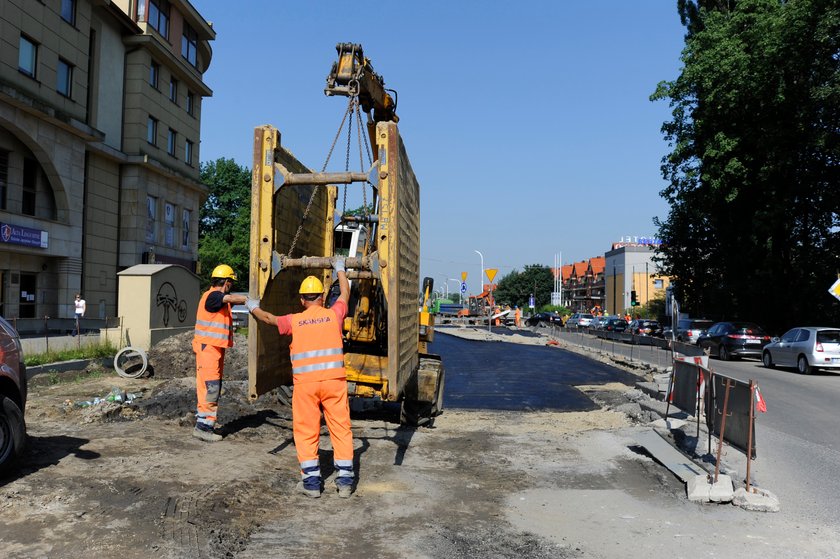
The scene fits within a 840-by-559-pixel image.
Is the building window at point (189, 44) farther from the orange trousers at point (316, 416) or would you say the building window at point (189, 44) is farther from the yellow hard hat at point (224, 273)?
the orange trousers at point (316, 416)

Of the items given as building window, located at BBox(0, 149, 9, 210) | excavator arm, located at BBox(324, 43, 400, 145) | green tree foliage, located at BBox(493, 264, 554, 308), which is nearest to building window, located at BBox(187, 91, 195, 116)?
building window, located at BBox(0, 149, 9, 210)

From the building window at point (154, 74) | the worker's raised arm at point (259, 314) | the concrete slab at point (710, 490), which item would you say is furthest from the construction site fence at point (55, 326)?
the concrete slab at point (710, 490)

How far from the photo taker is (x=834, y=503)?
6.12 m

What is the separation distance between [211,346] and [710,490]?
550 cm

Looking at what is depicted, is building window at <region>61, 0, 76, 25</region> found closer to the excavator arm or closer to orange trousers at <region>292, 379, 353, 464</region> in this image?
the excavator arm

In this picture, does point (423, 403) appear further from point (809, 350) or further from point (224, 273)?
point (809, 350)

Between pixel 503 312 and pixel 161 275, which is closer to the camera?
pixel 161 275

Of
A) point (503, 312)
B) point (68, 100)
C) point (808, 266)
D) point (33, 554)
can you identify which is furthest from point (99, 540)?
point (503, 312)

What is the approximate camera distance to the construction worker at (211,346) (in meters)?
7.55

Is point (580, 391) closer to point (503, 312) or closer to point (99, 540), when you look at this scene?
point (99, 540)

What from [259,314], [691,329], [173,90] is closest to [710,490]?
[259,314]

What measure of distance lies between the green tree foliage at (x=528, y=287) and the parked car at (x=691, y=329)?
3363 inches

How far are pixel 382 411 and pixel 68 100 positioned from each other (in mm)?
21355

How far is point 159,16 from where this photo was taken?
3172 centimetres
